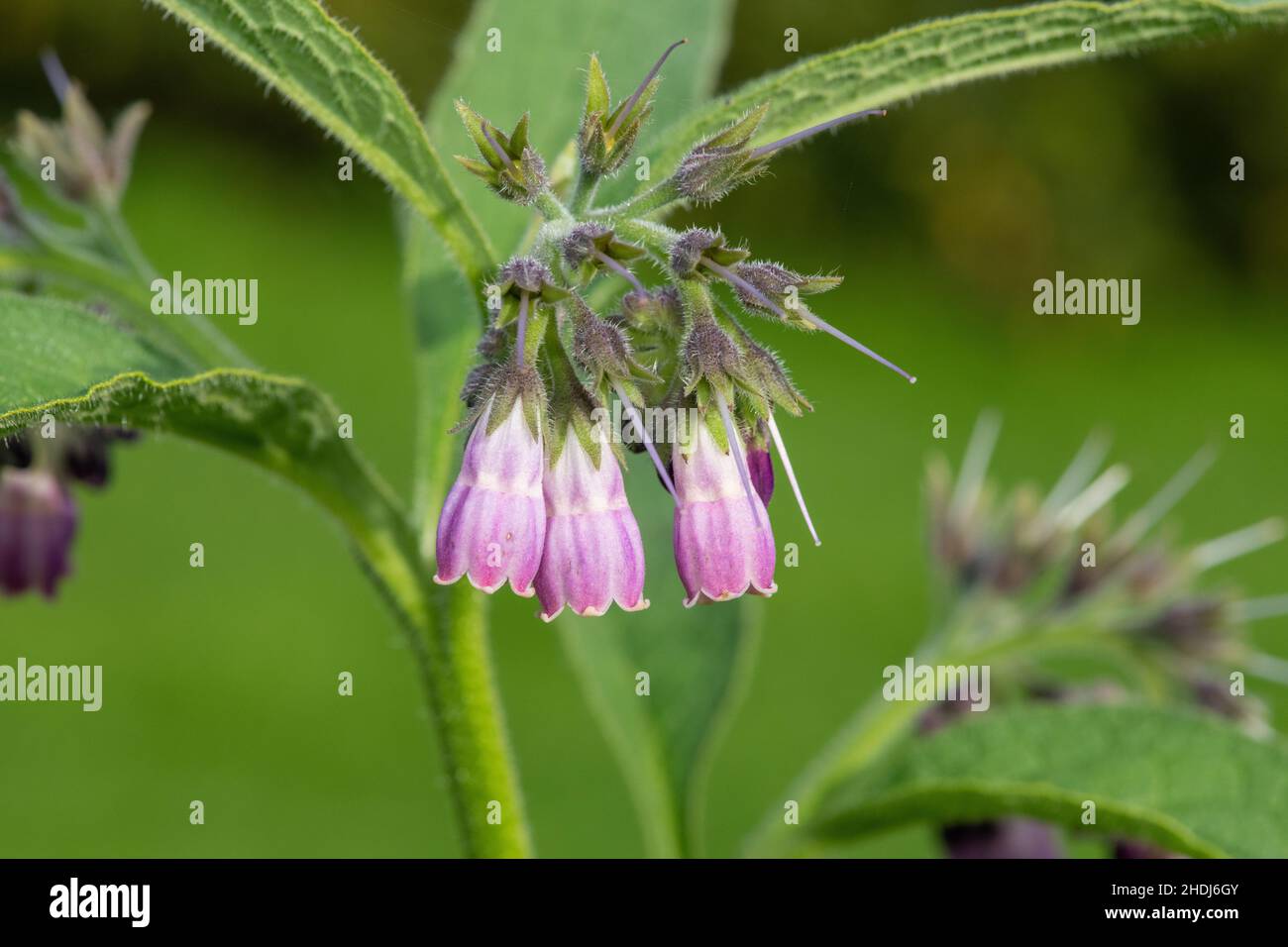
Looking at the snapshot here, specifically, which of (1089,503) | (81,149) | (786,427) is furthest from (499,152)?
(786,427)

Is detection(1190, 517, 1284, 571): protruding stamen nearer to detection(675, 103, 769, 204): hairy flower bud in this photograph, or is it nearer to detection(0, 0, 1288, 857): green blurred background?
detection(675, 103, 769, 204): hairy flower bud

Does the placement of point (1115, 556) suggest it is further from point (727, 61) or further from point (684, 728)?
point (727, 61)

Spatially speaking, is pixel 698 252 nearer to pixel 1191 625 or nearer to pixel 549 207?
pixel 549 207

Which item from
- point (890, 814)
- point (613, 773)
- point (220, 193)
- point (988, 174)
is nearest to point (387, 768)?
point (613, 773)

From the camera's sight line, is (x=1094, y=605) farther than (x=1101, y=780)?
Yes

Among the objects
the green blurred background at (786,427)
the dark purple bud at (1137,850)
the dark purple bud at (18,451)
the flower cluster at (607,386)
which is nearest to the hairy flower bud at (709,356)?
the flower cluster at (607,386)

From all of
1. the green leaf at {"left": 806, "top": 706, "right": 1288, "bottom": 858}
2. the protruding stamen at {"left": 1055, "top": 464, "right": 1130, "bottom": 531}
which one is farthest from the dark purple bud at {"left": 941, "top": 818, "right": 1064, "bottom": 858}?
the protruding stamen at {"left": 1055, "top": 464, "right": 1130, "bottom": 531}

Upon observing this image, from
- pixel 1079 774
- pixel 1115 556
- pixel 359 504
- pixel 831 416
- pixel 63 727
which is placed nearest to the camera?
pixel 359 504
